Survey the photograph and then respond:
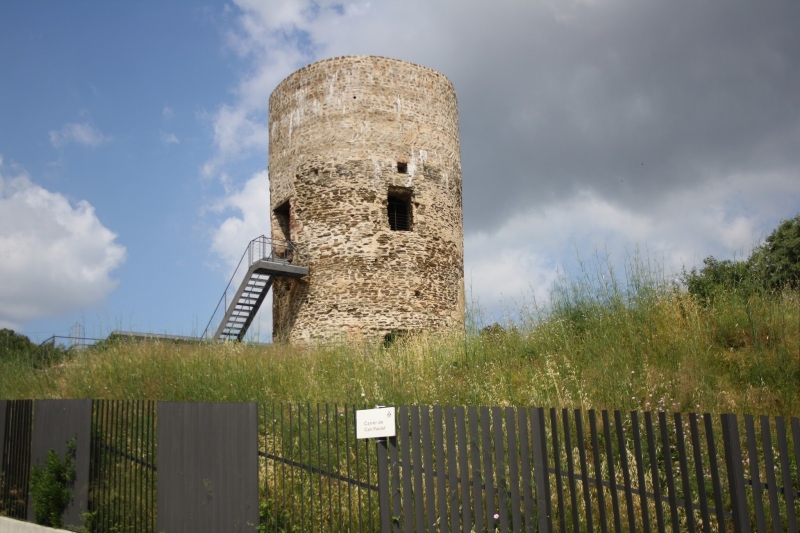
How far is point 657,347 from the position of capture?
770 centimetres

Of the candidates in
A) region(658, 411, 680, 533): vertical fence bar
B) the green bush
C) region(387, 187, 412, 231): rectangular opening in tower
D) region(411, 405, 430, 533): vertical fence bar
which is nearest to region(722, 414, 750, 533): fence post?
region(658, 411, 680, 533): vertical fence bar

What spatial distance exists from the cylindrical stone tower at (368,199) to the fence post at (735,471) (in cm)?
1145

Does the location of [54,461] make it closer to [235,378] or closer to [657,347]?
[235,378]

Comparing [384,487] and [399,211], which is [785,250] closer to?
[399,211]

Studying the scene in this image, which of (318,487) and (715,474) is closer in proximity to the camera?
(715,474)

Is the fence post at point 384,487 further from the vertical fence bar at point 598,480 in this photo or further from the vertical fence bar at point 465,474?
the vertical fence bar at point 598,480

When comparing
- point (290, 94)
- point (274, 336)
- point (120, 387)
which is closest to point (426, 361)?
point (120, 387)

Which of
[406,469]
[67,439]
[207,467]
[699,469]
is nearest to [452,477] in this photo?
[406,469]

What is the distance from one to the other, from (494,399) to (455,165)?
1041 cm

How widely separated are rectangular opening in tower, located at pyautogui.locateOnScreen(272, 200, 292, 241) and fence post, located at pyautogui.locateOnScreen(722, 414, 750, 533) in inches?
545

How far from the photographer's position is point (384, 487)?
4.88 m

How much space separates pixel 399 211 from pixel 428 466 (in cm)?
1216

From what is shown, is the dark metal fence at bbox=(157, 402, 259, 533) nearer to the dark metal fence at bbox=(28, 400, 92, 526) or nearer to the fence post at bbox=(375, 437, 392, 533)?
the fence post at bbox=(375, 437, 392, 533)

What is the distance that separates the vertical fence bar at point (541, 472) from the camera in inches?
162
